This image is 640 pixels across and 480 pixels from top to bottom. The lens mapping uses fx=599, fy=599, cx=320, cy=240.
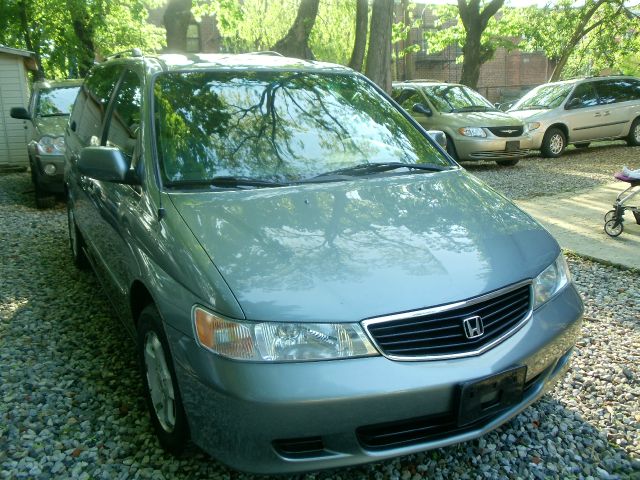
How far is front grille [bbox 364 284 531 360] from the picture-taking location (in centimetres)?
212

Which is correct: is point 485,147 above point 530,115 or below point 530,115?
below

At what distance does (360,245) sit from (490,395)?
0.77m

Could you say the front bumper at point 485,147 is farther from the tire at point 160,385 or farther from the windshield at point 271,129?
the tire at point 160,385

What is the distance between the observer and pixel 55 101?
925cm

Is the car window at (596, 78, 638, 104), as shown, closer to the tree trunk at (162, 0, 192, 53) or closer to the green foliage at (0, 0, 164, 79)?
the tree trunk at (162, 0, 192, 53)

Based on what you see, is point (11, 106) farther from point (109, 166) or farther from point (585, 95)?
point (585, 95)

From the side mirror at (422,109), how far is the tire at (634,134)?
5.67m

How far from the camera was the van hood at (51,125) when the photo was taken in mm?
8141

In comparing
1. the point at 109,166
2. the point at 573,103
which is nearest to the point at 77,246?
the point at 109,166

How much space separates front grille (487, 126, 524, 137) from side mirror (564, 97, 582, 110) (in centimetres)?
234

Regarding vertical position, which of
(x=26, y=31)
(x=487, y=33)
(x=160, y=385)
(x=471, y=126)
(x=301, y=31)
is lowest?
(x=160, y=385)

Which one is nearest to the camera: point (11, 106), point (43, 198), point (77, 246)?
point (77, 246)

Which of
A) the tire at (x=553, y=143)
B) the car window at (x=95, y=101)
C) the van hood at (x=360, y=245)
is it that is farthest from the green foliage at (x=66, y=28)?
the van hood at (x=360, y=245)

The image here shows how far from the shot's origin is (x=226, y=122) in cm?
319
